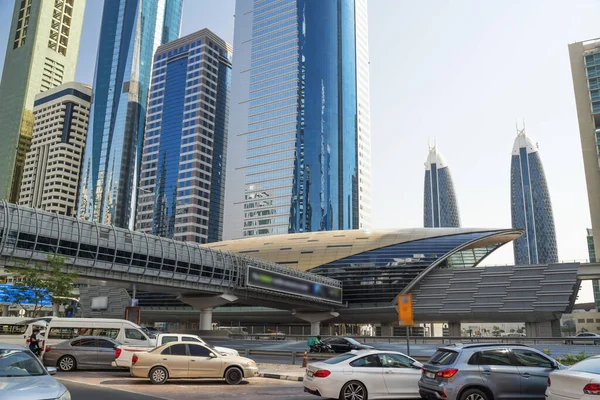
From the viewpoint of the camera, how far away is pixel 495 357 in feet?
42.6

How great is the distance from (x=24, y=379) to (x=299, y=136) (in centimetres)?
17543

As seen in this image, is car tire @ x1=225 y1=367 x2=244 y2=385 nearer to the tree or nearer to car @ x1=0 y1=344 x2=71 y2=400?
car @ x1=0 y1=344 x2=71 y2=400

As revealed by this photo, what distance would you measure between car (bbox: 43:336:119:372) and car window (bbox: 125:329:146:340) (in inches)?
109

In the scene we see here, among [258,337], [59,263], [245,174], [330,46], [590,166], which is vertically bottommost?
[258,337]

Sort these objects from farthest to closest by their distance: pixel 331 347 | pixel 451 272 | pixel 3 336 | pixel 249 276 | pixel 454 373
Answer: pixel 451 272 → pixel 249 276 → pixel 331 347 → pixel 3 336 → pixel 454 373

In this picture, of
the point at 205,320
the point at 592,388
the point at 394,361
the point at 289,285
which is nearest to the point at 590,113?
the point at 289,285

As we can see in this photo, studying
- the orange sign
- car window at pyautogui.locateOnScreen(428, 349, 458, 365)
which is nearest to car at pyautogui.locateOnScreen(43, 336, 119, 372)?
the orange sign

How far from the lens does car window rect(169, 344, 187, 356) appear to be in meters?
18.7

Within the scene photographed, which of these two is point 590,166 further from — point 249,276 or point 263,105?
point 263,105

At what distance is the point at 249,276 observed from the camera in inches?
2876

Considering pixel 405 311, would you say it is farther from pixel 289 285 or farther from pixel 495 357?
pixel 289 285

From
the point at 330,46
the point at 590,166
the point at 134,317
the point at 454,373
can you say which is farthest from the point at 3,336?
the point at 330,46

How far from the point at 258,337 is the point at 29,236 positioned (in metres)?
28.0

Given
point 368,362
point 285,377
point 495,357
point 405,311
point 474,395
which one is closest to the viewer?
point 474,395
